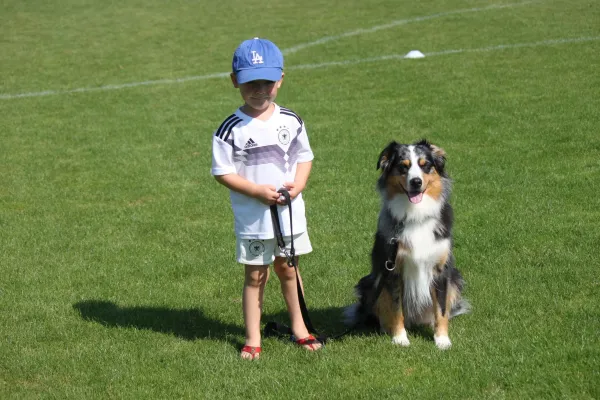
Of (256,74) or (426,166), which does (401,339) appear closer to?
(426,166)

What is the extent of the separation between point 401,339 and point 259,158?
164 centimetres

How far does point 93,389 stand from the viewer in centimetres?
526

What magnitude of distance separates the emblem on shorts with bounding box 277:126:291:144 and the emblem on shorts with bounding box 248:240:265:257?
0.69m

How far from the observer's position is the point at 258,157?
5.42 m

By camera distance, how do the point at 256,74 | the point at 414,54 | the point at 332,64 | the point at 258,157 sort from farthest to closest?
the point at 332,64
the point at 414,54
the point at 258,157
the point at 256,74

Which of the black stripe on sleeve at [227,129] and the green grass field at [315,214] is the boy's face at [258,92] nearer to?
the black stripe on sleeve at [227,129]

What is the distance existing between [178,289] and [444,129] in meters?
6.64

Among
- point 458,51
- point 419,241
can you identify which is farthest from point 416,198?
point 458,51

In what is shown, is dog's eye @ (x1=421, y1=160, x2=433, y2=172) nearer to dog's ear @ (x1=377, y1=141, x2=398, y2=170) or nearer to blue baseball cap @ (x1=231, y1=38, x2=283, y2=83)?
dog's ear @ (x1=377, y1=141, x2=398, y2=170)

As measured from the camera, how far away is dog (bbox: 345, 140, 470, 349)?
5.59 m

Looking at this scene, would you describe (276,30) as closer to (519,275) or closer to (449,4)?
(449,4)

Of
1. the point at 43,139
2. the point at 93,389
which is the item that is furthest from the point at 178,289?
the point at 43,139

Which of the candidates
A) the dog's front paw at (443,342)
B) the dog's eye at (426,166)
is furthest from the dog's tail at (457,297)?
the dog's eye at (426,166)

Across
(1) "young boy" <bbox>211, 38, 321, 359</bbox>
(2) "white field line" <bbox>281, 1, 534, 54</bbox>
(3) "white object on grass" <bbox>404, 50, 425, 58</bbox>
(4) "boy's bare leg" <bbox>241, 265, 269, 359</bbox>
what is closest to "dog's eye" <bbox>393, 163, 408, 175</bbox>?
(1) "young boy" <bbox>211, 38, 321, 359</bbox>
